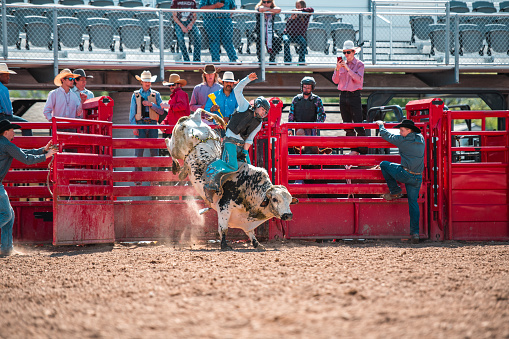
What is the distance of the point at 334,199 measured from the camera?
30.1 feet

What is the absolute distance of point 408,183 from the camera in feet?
29.4

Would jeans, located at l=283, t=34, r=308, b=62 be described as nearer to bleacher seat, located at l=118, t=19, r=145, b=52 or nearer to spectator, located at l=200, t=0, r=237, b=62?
spectator, located at l=200, t=0, r=237, b=62

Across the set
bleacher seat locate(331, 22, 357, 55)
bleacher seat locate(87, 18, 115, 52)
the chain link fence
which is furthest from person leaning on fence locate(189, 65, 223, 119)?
bleacher seat locate(331, 22, 357, 55)

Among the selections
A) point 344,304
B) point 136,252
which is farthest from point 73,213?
point 344,304

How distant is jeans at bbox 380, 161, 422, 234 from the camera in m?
8.91

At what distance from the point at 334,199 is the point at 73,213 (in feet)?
12.8

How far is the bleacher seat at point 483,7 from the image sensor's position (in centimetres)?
1808

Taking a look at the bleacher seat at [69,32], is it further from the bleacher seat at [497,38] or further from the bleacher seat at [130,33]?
the bleacher seat at [497,38]

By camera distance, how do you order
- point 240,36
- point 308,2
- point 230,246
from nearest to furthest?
point 230,246 < point 240,36 < point 308,2

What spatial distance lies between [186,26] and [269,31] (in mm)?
1815

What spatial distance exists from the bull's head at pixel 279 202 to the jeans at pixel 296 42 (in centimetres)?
616

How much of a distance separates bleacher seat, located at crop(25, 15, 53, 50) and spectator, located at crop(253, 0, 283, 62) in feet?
15.0

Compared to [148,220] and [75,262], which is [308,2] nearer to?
[148,220]

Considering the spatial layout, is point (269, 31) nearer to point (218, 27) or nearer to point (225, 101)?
point (218, 27)
